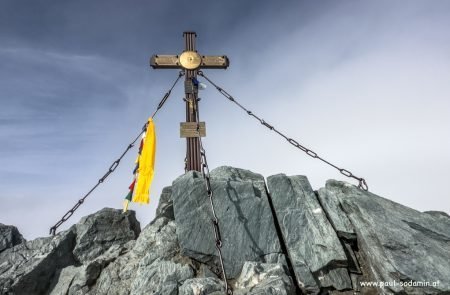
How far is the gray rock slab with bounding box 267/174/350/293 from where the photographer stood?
22.1 ft

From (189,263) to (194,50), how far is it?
744 cm

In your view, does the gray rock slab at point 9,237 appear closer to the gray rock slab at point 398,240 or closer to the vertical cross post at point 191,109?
the vertical cross post at point 191,109

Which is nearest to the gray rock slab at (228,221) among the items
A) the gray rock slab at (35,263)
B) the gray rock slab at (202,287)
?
the gray rock slab at (202,287)

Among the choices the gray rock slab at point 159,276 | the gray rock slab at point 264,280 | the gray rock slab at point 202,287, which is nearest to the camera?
the gray rock slab at point 264,280

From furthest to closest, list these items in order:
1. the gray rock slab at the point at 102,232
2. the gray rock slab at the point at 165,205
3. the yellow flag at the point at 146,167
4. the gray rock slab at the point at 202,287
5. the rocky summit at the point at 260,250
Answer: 1. the gray rock slab at the point at 102,232
2. the gray rock slab at the point at 165,205
3. the yellow flag at the point at 146,167
4. the rocky summit at the point at 260,250
5. the gray rock slab at the point at 202,287

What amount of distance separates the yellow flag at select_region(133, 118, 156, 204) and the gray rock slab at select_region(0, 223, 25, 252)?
4622mm

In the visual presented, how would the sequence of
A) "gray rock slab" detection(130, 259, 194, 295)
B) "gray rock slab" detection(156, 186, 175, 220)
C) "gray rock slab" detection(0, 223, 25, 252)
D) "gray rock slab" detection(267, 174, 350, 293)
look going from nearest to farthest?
1. "gray rock slab" detection(130, 259, 194, 295)
2. "gray rock slab" detection(267, 174, 350, 293)
3. "gray rock slab" detection(156, 186, 175, 220)
4. "gray rock slab" detection(0, 223, 25, 252)

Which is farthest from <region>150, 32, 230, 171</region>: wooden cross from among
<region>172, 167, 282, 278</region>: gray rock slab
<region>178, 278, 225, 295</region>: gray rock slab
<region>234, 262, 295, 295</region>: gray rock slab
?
<region>178, 278, 225, 295</region>: gray rock slab

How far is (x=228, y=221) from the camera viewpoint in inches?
297

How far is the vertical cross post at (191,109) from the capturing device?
9.76m

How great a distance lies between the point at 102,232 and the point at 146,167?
8.29 feet

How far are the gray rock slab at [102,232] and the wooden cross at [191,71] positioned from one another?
2689 millimetres

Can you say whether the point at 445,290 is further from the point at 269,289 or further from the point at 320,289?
the point at 269,289

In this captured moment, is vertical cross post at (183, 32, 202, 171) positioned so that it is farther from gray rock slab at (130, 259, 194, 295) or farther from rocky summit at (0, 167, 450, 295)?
gray rock slab at (130, 259, 194, 295)
